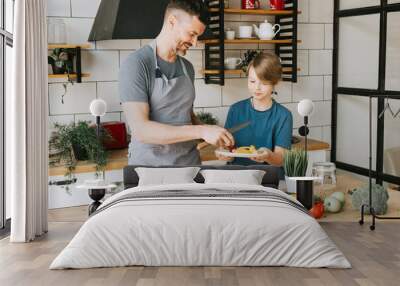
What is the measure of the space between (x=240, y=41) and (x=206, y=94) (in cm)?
61

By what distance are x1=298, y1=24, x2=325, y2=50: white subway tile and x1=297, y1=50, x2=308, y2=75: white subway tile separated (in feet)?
0.16

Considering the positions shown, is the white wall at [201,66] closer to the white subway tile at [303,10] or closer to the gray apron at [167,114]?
the white subway tile at [303,10]

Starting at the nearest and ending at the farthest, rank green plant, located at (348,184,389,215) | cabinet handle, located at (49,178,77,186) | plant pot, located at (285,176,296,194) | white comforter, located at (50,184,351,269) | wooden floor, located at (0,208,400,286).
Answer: wooden floor, located at (0,208,400,286) → white comforter, located at (50,184,351,269) → green plant, located at (348,184,389,215) → plant pot, located at (285,176,296,194) → cabinet handle, located at (49,178,77,186)

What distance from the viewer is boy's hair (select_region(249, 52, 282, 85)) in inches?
196

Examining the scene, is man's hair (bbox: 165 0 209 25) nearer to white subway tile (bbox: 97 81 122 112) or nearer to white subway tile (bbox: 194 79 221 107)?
white subway tile (bbox: 97 81 122 112)

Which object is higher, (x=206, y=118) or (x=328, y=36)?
(x=328, y=36)

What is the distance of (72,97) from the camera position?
6.03m

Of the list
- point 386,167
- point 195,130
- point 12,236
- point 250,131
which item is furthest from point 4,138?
point 386,167

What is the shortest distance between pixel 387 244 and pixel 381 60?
2782 millimetres

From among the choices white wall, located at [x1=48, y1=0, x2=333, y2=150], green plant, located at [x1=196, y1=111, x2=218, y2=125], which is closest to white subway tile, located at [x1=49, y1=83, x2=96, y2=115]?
white wall, located at [x1=48, y1=0, x2=333, y2=150]

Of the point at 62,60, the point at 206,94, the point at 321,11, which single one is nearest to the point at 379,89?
the point at 321,11

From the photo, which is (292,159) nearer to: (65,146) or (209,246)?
(209,246)

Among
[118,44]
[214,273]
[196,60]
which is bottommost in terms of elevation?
[214,273]

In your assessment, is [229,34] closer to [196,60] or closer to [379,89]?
[196,60]
